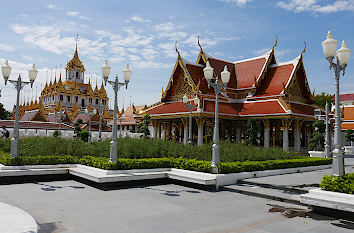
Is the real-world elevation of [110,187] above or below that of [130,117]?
below

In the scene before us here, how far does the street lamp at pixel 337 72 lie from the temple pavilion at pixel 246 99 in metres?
14.3

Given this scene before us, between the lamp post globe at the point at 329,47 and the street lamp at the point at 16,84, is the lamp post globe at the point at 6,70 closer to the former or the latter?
the street lamp at the point at 16,84

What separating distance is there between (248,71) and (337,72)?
67.8 ft

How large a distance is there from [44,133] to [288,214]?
29.7 metres

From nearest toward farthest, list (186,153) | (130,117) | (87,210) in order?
(87,210)
(186,153)
(130,117)

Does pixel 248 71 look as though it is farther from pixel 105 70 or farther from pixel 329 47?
pixel 329 47

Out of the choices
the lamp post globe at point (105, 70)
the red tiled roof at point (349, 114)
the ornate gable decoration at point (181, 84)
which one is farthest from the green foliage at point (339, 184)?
the red tiled roof at point (349, 114)

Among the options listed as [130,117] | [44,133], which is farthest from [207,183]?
[130,117]

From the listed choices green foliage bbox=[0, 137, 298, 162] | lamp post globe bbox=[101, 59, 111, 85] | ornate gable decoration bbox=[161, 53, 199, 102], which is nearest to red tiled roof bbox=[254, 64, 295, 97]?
ornate gable decoration bbox=[161, 53, 199, 102]

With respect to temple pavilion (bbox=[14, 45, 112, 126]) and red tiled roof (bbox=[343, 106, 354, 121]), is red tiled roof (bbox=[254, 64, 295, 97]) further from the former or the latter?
temple pavilion (bbox=[14, 45, 112, 126])

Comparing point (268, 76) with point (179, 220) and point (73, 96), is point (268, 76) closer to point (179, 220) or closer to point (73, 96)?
point (179, 220)

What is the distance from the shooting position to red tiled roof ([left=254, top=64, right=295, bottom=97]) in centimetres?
2417

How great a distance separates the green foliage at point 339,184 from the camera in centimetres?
625

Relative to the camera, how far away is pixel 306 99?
2642 centimetres
